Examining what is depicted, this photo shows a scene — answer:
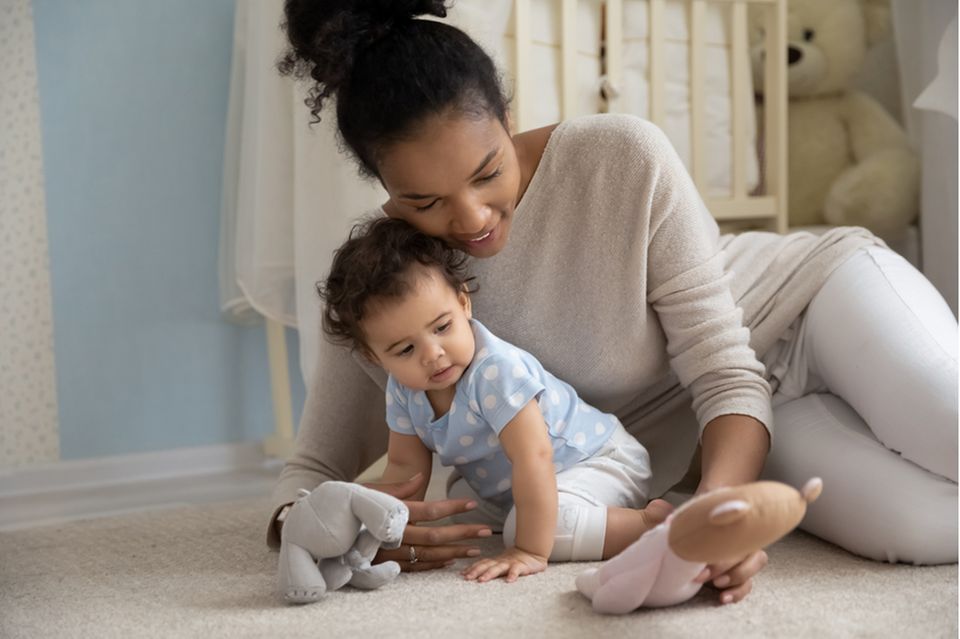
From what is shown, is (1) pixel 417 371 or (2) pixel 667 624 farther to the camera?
(1) pixel 417 371

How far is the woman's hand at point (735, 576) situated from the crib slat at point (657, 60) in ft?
3.97

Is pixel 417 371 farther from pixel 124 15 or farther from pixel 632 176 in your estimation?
pixel 124 15

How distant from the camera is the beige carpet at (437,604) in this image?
1021mm

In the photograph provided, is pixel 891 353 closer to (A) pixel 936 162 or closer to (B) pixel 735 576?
(B) pixel 735 576

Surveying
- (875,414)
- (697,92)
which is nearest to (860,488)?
(875,414)

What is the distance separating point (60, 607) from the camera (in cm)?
123

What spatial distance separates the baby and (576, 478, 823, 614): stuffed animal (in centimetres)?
16

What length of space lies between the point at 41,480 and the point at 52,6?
92 centimetres

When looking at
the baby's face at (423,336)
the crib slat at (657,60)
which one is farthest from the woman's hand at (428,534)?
the crib slat at (657,60)

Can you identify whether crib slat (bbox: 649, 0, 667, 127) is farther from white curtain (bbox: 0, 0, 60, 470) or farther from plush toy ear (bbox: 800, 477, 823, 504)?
plush toy ear (bbox: 800, 477, 823, 504)

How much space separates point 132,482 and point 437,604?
1295 millimetres

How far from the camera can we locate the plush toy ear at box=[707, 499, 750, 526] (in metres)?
0.90

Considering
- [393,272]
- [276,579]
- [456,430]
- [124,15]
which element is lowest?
[276,579]

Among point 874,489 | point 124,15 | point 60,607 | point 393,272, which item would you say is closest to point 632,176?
point 393,272
